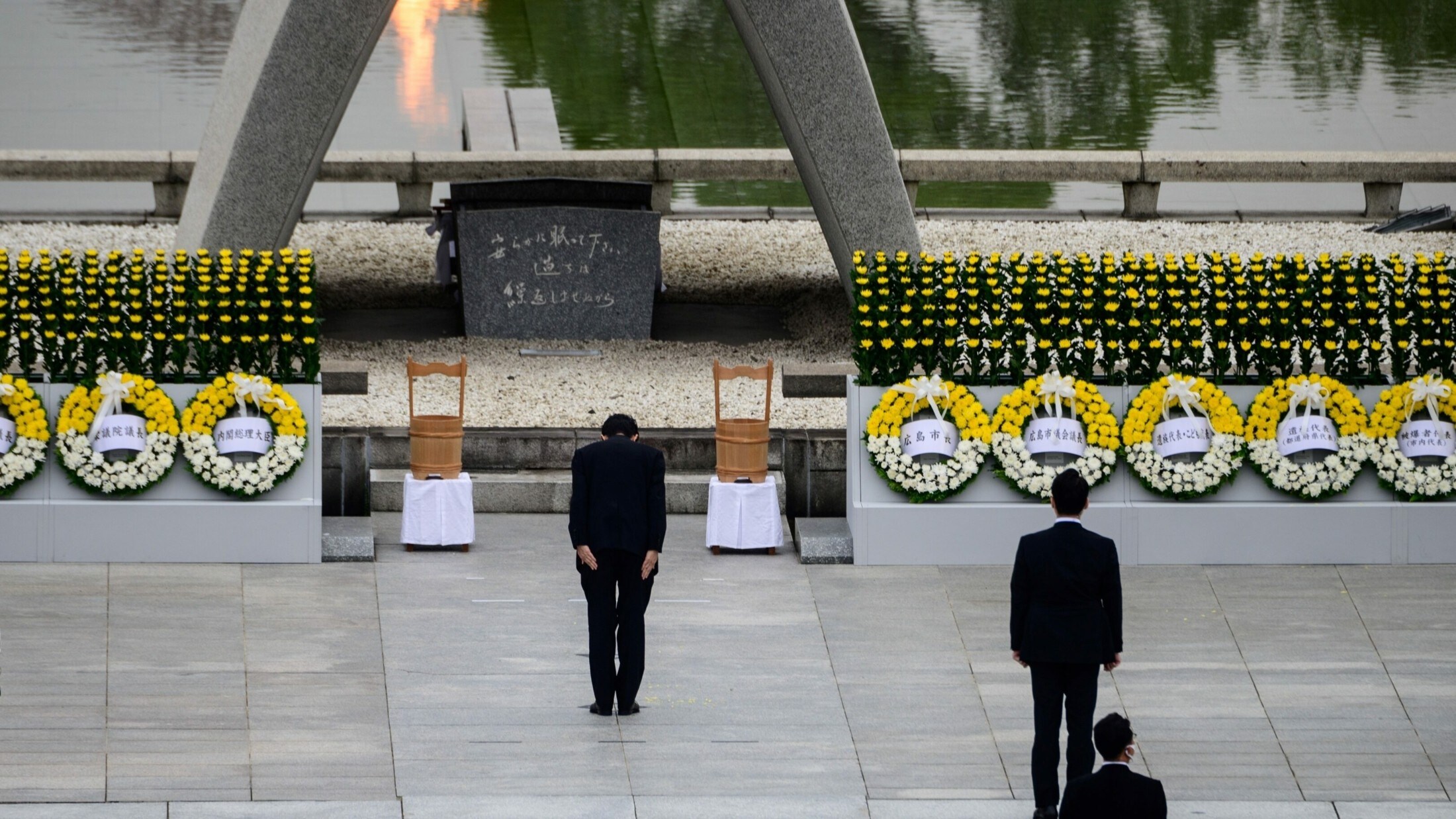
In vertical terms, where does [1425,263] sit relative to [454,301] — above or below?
above

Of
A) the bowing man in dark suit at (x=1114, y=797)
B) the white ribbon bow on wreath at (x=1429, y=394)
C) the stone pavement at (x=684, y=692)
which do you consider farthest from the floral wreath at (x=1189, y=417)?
the bowing man in dark suit at (x=1114, y=797)

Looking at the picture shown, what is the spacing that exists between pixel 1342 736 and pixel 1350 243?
10.4 meters

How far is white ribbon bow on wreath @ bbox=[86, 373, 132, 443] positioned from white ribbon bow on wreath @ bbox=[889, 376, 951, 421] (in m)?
4.03

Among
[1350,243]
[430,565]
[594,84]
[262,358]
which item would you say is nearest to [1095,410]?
[430,565]

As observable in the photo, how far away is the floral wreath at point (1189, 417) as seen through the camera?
1083cm

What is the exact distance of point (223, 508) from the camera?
10617mm

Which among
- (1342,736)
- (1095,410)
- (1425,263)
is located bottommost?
(1342,736)

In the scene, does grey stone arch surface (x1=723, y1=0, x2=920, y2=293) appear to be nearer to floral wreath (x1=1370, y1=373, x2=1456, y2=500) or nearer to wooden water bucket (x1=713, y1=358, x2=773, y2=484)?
wooden water bucket (x1=713, y1=358, x2=773, y2=484)

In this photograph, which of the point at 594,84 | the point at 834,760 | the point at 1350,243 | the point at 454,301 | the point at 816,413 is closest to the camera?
the point at 834,760

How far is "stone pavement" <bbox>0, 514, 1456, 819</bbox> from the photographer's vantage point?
784 cm

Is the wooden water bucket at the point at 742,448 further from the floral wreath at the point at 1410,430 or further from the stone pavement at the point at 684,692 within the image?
the floral wreath at the point at 1410,430

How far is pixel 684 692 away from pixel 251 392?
3.20 m

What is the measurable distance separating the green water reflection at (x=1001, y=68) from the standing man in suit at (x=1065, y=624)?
13129 mm

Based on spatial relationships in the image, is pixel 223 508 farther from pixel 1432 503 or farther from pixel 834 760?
pixel 1432 503
